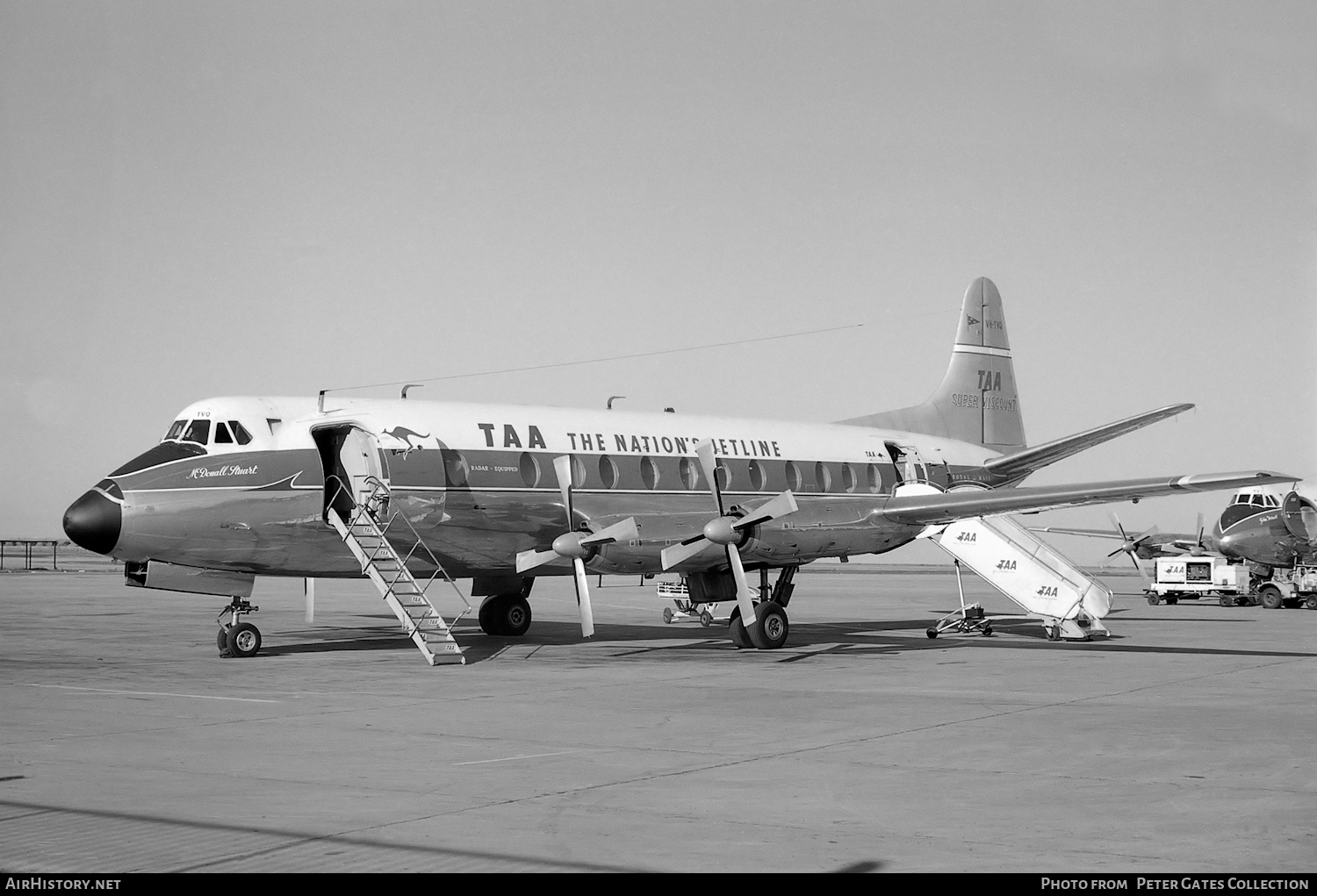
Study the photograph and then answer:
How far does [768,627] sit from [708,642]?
204 cm

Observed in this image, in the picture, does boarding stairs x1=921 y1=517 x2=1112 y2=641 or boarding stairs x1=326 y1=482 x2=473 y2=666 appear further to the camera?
boarding stairs x1=921 y1=517 x2=1112 y2=641

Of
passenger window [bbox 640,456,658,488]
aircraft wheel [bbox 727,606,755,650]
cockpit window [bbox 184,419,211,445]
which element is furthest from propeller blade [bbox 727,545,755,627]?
cockpit window [bbox 184,419,211,445]

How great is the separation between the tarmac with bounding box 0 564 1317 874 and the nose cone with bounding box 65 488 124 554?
1839mm

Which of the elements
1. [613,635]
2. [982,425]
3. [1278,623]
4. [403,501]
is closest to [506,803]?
[403,501]

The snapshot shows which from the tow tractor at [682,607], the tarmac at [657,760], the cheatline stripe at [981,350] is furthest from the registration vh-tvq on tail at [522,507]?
the cheatline stripe at [981,350]

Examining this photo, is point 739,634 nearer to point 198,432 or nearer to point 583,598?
point 583,598

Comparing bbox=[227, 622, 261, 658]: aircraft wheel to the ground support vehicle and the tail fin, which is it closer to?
the tail fin

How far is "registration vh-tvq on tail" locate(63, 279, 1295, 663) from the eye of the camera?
Answer: 19.0 metres

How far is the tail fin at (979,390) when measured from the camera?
31094 mm

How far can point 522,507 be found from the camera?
21.3 m

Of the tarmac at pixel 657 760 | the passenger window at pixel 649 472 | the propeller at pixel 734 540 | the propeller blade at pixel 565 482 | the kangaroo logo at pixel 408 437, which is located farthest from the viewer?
the passenger window at pixel 649 472

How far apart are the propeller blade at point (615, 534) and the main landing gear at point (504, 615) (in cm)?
526

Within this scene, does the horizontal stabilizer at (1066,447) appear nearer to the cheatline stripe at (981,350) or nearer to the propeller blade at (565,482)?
the cheatline stripe at (981,350)

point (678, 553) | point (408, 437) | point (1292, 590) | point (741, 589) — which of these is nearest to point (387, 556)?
point (408, 437)
